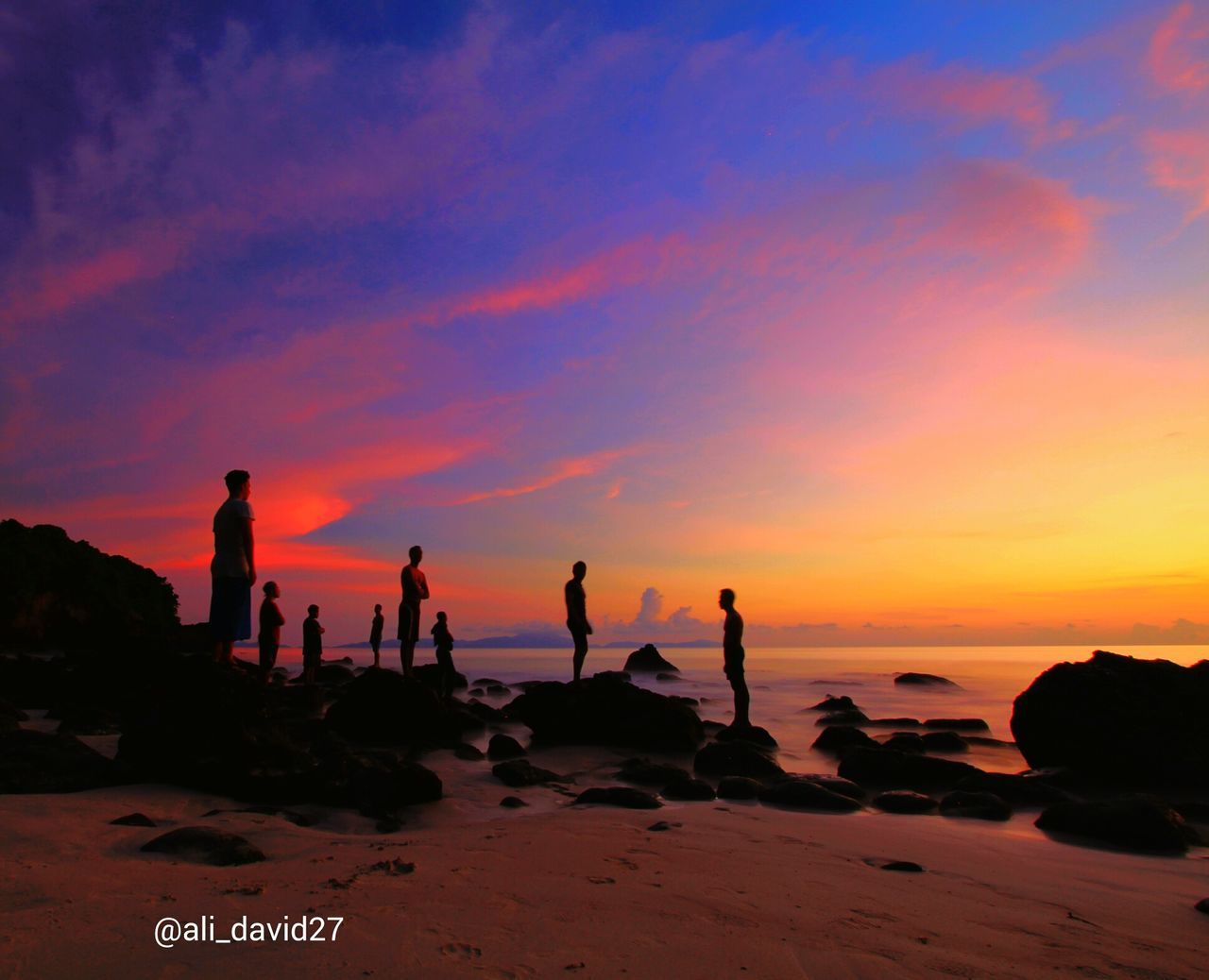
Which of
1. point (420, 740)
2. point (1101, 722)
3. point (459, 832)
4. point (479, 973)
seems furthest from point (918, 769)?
point (479, 973)

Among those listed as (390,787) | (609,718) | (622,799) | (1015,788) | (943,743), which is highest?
(390,787)

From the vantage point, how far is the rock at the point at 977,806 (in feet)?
28.5

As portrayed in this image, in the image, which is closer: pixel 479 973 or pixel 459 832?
pixel 479 973

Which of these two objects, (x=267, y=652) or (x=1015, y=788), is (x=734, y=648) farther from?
(x=267, y=652)

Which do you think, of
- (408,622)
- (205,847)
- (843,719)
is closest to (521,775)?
(205,847)

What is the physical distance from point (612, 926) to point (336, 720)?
10981 mm

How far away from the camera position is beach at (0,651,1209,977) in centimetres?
356

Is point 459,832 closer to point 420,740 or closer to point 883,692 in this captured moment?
point 420,740

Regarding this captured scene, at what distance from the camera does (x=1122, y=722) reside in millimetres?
11945

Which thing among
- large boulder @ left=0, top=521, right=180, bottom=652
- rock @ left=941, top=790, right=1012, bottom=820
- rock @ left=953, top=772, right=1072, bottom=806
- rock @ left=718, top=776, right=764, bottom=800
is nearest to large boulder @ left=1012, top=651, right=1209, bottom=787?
rock @ left=953, top=772, right=1072, bottom=806

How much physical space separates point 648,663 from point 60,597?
3252 cm

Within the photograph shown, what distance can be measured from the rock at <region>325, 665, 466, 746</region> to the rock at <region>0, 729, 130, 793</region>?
5557 mm

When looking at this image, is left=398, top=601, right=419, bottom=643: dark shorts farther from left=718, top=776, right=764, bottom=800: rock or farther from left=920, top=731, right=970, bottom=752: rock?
left=920, top=731, right=970, bottom=752: rock

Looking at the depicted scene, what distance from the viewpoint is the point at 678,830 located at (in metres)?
6.87
